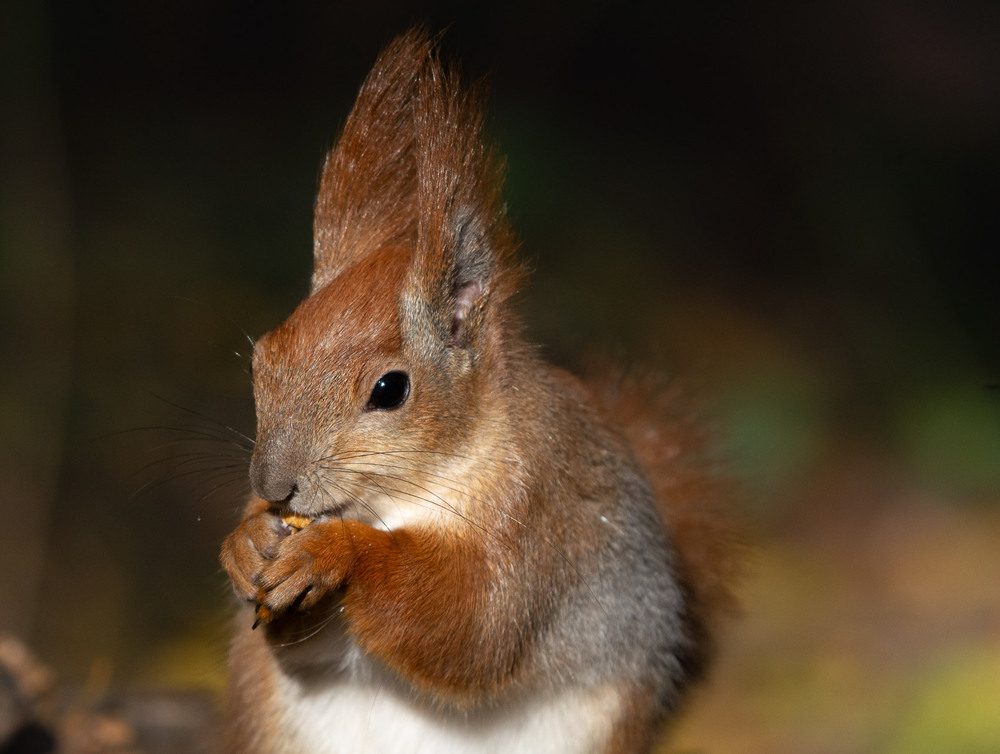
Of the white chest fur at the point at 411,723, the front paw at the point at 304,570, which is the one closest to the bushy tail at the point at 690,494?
the white chest fur at the point at 411,723

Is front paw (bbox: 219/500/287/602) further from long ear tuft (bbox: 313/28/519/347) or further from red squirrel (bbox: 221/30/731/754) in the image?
long ear tuft (bbox: 313/28/519/347)

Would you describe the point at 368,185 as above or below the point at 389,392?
above

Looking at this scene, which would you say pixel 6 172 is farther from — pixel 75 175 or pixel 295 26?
pixel 295 26

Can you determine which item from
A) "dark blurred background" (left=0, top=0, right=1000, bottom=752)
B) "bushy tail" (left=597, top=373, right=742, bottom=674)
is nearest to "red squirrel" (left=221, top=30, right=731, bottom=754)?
"bushy tail" (left=597, top=373, right=742, bottom=674)

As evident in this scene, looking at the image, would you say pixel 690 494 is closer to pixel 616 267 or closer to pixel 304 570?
pixel 304 570

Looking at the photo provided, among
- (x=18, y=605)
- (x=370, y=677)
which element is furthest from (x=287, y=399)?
(x=18, y=605)

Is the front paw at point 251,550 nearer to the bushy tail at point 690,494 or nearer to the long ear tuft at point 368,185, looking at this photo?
the long ear tuft at point 368,185

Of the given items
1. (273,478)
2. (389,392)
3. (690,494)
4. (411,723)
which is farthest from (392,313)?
(690,494)
